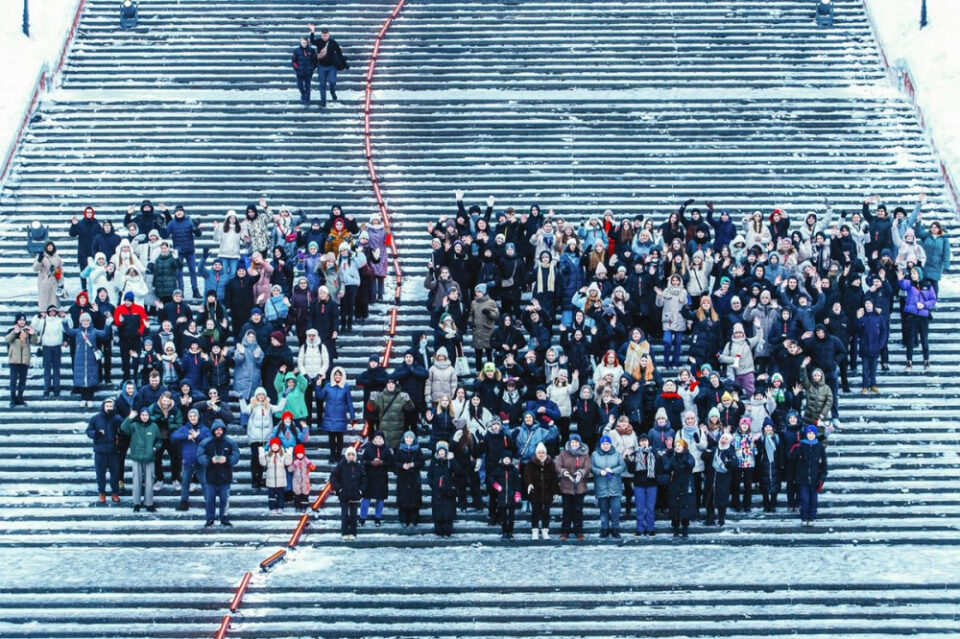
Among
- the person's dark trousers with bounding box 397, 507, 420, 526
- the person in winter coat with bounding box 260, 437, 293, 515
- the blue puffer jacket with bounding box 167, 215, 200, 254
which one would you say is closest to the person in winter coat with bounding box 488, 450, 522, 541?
the person's dark trousers with bounding box 397, 507, 420, 526

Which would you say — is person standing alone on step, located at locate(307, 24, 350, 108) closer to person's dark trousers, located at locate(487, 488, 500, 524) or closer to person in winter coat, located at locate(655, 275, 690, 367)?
person in winter coat, located at locate(655, 275, 690, 367)

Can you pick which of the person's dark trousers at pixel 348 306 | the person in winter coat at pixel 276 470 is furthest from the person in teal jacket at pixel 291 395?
the person's dark trousers at pixel 348 306

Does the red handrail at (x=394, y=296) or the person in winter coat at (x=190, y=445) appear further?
the person in winter coat at (x=190, y=445)

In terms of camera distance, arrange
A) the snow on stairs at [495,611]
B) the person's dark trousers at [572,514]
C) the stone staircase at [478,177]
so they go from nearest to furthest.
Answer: the snow on stairs at [495,611] < the stone staircase at [478,177] < the person's dark trousers at [572,514]

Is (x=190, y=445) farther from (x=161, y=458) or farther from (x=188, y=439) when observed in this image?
(x=161, y=458)

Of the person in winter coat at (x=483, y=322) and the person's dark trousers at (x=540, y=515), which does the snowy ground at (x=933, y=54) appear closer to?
the person in winter coat at (x=483, y=322)

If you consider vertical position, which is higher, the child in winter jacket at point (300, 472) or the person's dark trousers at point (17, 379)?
the person's dark trousers at point (17, 379)

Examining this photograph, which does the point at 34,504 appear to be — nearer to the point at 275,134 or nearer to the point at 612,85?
the point at 275,134
